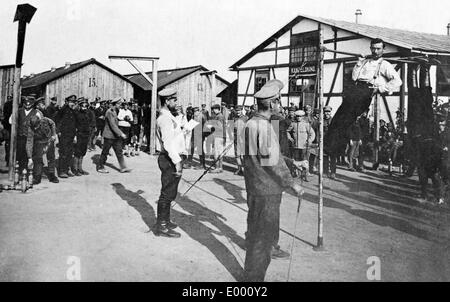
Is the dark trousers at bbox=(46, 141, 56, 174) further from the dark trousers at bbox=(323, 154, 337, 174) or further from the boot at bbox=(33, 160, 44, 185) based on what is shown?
the dark trousers at bbox=(323, 154, 337, 174)

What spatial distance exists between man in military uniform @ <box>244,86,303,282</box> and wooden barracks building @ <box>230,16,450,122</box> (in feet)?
34.0

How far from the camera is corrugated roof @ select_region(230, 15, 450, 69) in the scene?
47.5 ft

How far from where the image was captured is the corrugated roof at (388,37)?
14.5 meters

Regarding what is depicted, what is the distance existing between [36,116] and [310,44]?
44.7 feet

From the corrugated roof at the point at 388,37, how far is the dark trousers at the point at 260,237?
9637mm

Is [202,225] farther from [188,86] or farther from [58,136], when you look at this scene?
[188,86]

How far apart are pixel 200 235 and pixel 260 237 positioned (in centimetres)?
190

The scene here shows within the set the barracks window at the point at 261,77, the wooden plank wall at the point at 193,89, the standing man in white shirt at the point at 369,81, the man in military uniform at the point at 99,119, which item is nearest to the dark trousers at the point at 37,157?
the standing man in white shirt at the point at 369,81

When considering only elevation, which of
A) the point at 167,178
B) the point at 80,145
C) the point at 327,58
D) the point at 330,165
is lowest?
the point at 330,165

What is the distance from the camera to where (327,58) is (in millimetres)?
18031

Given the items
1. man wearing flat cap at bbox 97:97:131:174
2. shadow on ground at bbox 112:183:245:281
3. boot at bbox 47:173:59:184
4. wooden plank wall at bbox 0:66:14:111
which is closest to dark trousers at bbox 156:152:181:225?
shadow on ground at bbox 112:183:245:281

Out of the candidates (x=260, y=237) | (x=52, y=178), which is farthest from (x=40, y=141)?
(x=260, y=237)

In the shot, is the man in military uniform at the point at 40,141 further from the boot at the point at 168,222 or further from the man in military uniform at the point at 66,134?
the boot at the point at 168,222
